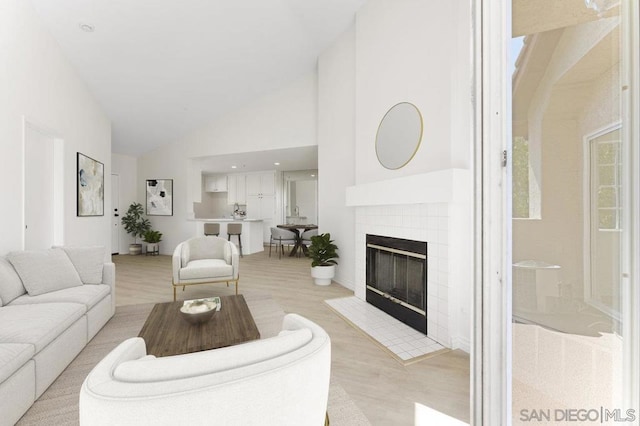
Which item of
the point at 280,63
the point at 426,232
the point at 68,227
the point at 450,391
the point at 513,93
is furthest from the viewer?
the point at 280,63

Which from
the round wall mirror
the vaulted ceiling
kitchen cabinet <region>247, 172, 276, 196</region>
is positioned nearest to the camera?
the round wall mirror

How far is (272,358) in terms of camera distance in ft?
2.36

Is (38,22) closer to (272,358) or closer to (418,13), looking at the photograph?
(418,13)

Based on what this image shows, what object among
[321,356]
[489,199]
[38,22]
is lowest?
[321,356]

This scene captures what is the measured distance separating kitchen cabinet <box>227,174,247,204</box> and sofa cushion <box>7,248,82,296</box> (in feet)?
20.2

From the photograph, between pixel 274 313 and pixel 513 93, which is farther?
pixel 274 313

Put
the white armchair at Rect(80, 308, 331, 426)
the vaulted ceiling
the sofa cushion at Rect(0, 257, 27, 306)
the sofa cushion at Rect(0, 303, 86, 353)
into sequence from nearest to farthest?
1. the white armchair at Rect(80, 308, 331, 426)
2. the sofa cushion at Rect(0, 303, 86, 353)
3. the sofa cushion at Rect(0, 257, 27, 306)
4. the vaulted ceiling

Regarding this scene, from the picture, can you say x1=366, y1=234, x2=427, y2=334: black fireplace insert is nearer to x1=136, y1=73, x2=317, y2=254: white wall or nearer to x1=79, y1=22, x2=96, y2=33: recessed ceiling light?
x1=136, y1=73, x2=317, y2=254: white wall

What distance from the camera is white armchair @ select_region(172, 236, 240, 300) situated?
3.33 meters

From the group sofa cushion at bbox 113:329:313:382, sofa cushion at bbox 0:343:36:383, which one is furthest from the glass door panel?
sofa cushion at bbox 0:343:36:383

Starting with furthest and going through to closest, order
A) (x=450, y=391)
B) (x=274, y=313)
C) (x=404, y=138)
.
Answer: (x=274, y=313)
(x=404, y=138)
(x=450, y=391)

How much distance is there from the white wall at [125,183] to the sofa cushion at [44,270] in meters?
4.99

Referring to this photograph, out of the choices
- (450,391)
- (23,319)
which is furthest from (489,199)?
(23,319)

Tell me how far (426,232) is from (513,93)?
1.61 m
